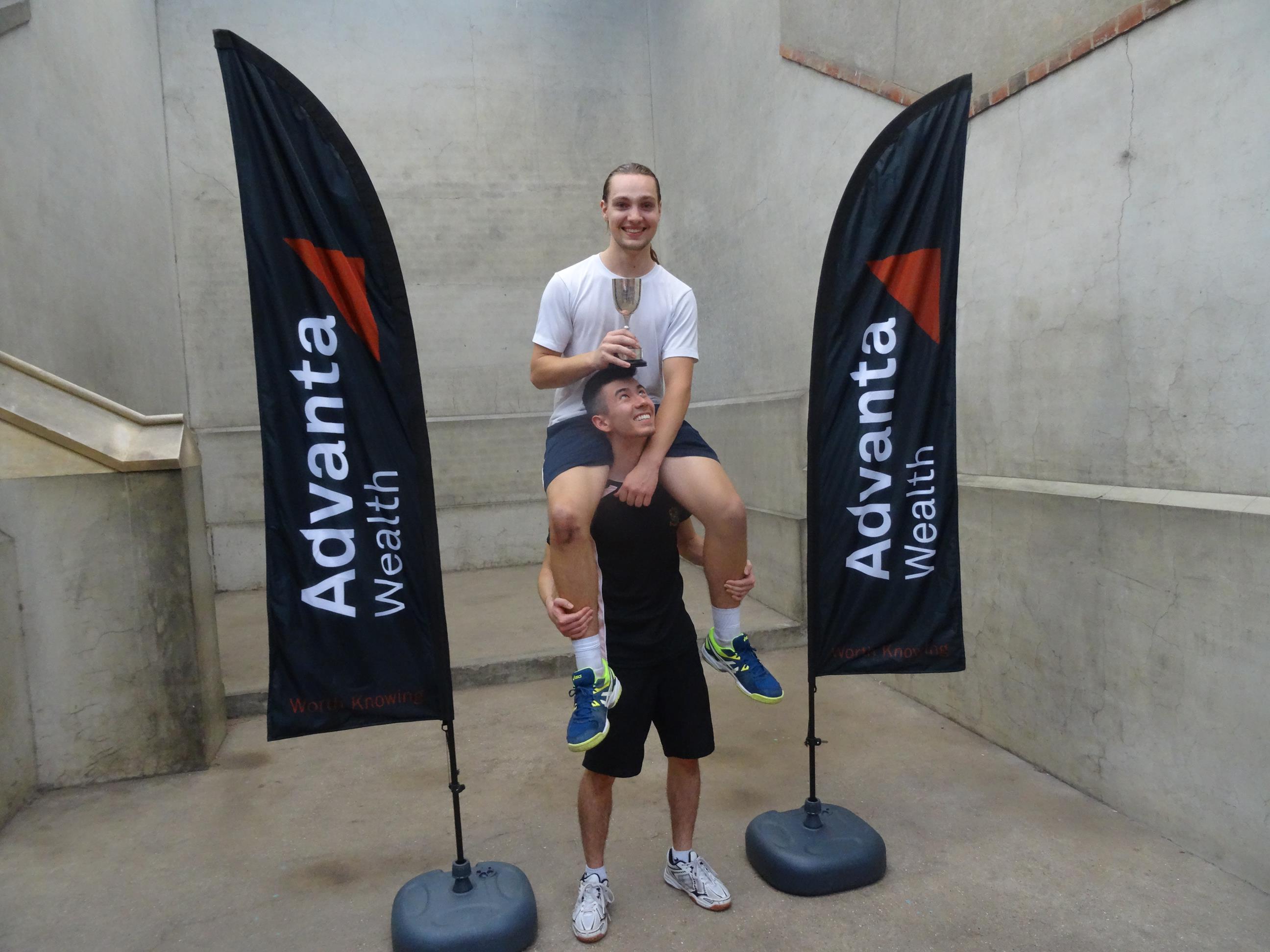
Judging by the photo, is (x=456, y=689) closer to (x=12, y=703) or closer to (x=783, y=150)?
(x=12, y=703)

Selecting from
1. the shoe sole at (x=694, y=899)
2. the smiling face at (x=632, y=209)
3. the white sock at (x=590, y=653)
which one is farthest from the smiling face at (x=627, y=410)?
the shoe sole at (x=694, y=899)

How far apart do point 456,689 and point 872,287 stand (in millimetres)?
3476

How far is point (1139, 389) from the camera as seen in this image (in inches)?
115

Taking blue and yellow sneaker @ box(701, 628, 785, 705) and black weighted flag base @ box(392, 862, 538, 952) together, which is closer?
black weighted flag base @ box(392, 862, 538, 952)

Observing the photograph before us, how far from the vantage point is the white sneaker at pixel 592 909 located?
7.93 feet

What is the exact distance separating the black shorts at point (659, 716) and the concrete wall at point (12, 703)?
2582 mm

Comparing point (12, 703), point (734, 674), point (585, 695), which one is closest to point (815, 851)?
point (734, 674)

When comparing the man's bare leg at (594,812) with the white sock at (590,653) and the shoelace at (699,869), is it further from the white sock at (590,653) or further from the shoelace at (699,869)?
the white sock at (590,653)

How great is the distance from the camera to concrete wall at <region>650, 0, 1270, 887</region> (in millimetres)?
2547

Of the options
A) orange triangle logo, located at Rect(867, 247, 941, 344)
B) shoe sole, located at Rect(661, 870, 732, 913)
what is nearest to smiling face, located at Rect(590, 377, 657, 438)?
orange triangle logo, located at Rect(867, 247, 941, 344)

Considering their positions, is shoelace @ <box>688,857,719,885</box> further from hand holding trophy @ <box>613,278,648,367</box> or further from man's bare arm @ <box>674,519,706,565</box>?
hand holding trophy @ <box>613,278,648,367</box>

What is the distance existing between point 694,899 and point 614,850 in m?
0.46

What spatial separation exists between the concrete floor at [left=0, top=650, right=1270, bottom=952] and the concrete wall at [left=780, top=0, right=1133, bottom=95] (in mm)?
3065

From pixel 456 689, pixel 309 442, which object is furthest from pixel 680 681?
pixel 456 689
